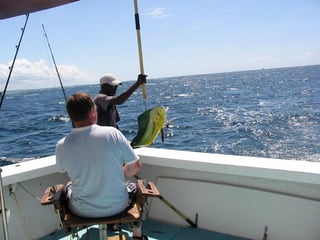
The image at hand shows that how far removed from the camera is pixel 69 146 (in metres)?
1.92

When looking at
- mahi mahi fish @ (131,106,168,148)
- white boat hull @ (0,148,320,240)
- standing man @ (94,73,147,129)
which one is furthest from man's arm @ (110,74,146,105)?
white boat hull @ (0,148,320,240)

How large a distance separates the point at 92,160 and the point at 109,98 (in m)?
1.26

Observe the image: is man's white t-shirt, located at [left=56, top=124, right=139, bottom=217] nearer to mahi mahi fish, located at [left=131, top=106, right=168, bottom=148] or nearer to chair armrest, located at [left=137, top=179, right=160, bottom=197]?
chair armrest, located at [left=137, top=179, right=160, bottom=197]

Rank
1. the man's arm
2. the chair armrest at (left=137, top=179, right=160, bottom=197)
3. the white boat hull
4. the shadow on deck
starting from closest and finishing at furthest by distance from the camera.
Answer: the chair armrest at (left=137, top=179, right=160, bottom=197) < the white boat hull < the shadow on deck < the man's arm

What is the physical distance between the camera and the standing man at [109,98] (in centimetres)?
306

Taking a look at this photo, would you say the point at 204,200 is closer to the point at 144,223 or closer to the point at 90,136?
the point at 144,223

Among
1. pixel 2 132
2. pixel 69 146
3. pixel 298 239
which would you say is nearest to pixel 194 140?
pixel 2 132

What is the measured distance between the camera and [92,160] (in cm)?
188

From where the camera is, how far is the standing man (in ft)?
10.1

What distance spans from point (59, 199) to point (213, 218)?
1.41 m

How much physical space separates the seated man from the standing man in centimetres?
111

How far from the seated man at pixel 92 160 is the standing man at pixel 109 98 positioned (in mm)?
1106

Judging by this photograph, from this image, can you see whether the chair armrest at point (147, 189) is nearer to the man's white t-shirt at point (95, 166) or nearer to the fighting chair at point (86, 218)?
the fighting chair at point (86, 218)

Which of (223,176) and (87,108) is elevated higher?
(87,108)
